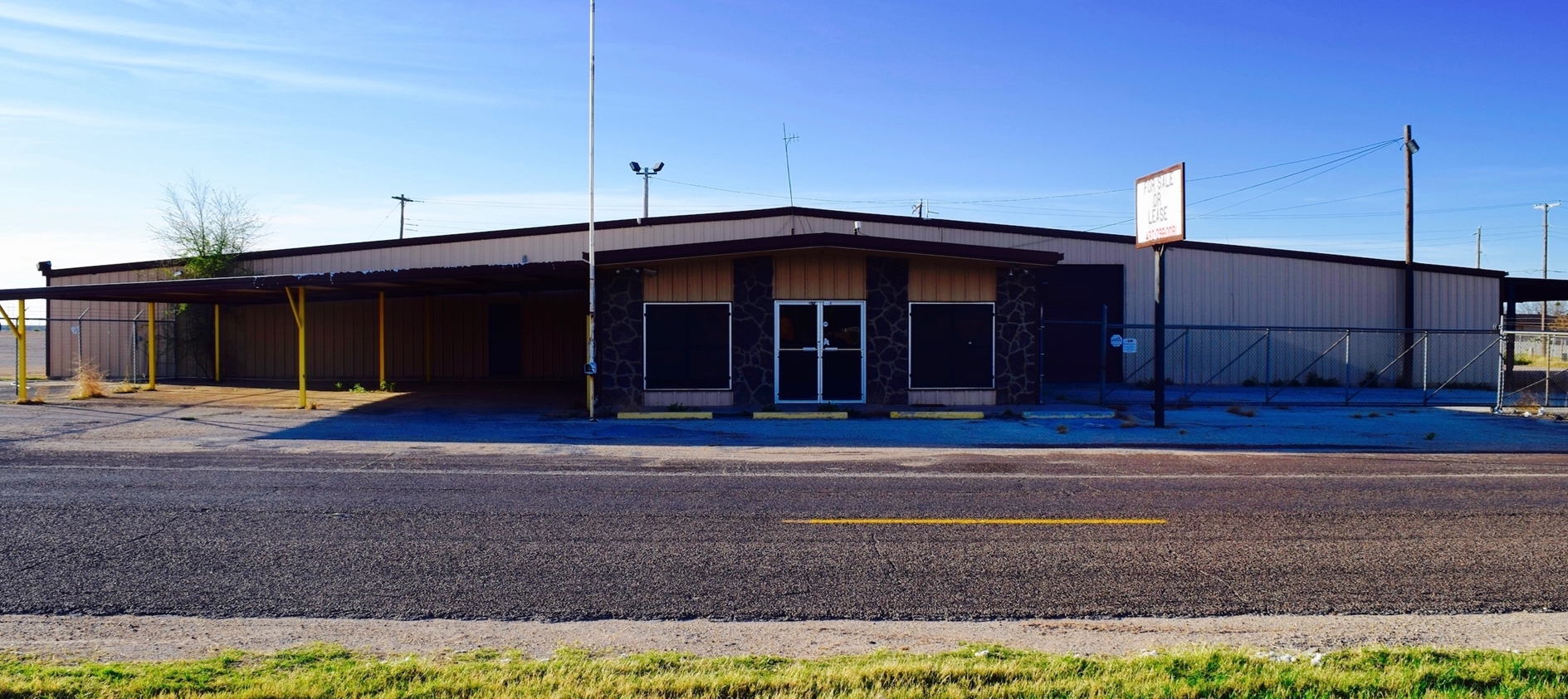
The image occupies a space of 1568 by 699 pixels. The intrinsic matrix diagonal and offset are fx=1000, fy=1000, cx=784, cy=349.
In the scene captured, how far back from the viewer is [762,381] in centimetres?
1839

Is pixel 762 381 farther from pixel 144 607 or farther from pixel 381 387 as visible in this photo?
pixel 144 607

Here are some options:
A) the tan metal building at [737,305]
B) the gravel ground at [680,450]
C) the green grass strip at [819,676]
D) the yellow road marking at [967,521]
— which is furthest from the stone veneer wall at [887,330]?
the green grass strip at [819,676]

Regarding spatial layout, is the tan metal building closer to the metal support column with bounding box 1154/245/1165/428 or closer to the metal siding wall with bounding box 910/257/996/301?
the metal siding wall with bounding box 910/257/996/301

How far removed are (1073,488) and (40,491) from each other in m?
9.73

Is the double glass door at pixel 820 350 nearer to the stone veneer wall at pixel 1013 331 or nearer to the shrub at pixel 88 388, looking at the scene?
the stone veneer wall at pixel 1013 331

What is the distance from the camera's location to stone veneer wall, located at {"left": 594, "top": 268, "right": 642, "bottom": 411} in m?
18.4

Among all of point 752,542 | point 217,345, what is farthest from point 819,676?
point 217,345

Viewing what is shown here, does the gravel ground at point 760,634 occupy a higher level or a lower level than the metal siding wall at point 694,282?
lower

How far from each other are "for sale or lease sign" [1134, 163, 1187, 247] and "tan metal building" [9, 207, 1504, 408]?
2.05 meters

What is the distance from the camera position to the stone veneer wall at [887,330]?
1856 cm

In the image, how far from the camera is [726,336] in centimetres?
1845

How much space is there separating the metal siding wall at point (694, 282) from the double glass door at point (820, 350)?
41.7 inches

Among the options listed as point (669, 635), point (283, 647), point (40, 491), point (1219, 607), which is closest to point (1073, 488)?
point (1219, 607)

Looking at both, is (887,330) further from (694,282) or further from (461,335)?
(461,335)
